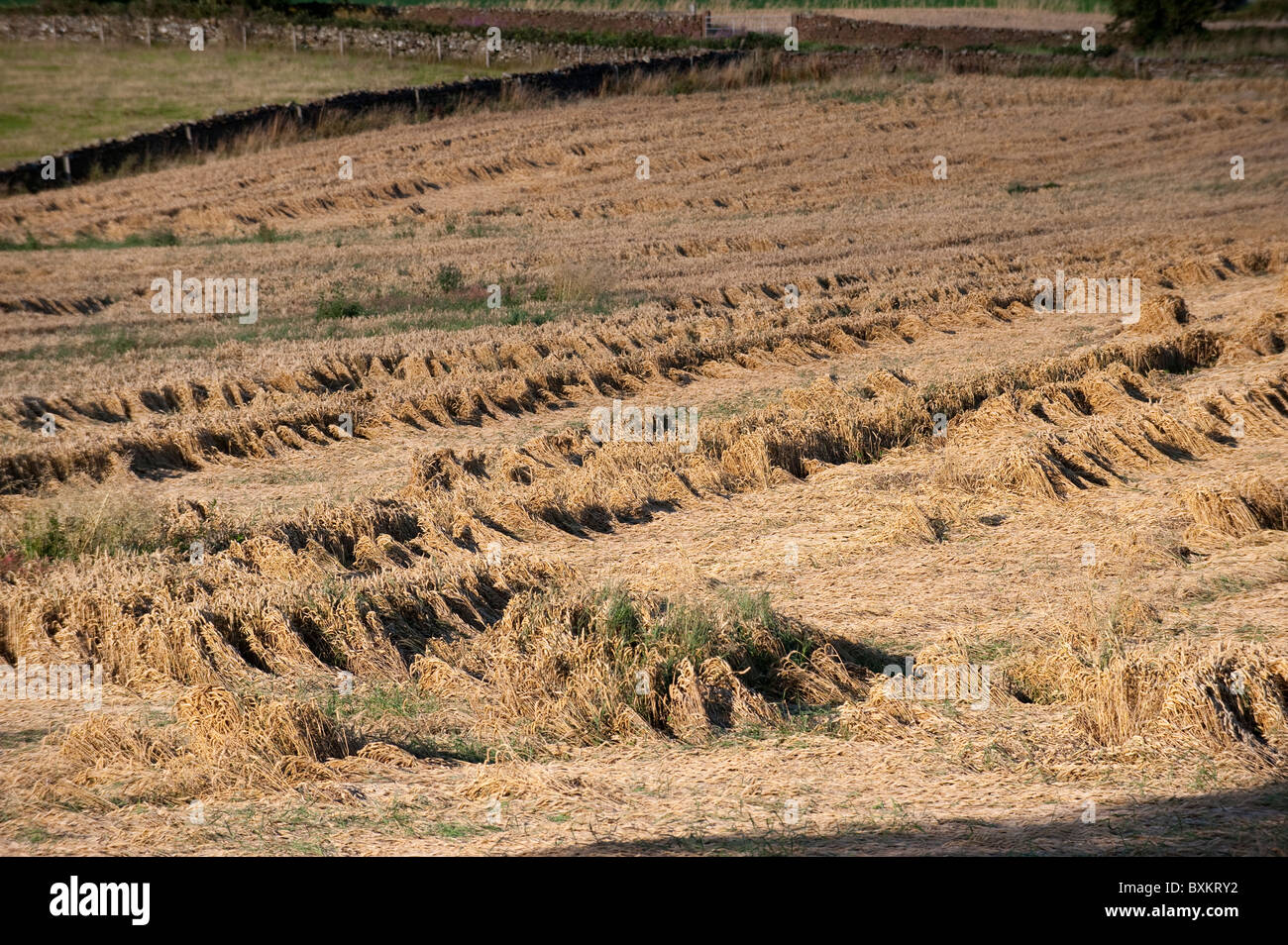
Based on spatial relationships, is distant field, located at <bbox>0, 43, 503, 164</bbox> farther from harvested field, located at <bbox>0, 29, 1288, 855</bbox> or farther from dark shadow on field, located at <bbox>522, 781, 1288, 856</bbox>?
dark shadow on field, located at <bbox>522, 781, 1288, 856</bbox>

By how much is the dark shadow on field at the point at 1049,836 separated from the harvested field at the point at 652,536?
→ 0.03 metres

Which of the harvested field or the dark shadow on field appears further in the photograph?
the harvested field

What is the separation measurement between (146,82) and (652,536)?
3473 centimetres

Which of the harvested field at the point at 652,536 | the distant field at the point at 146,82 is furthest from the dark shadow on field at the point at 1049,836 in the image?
the distant field at the point at 146,82

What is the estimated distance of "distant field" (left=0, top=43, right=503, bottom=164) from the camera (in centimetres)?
3428

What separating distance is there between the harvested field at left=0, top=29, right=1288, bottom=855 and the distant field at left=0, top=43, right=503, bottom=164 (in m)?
9.14

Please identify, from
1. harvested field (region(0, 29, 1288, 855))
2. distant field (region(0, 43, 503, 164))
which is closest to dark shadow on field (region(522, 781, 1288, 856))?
harvested field (region(0, 29, 1288, 855))

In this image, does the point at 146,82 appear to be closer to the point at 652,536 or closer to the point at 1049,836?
the point at 652,536

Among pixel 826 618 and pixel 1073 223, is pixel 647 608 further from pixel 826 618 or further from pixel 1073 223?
pixel 1073 223

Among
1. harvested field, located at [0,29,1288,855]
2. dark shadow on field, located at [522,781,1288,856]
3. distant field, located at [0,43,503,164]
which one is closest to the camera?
dark shadow on field, located at [522,781,1288,856]

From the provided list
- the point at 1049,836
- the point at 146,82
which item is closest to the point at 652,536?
the point at 1049,836

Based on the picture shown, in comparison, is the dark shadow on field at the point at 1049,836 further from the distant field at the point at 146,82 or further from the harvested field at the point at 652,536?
the distant field at the point at 146,82

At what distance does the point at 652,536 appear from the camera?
435 inches

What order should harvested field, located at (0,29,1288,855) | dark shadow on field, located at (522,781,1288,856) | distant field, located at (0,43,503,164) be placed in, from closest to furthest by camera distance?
dark shadow on field, located at (522,781,1288,856) → harvested field, located at (0,29,1288,855) → distant field, located at (0,43,503,164)
